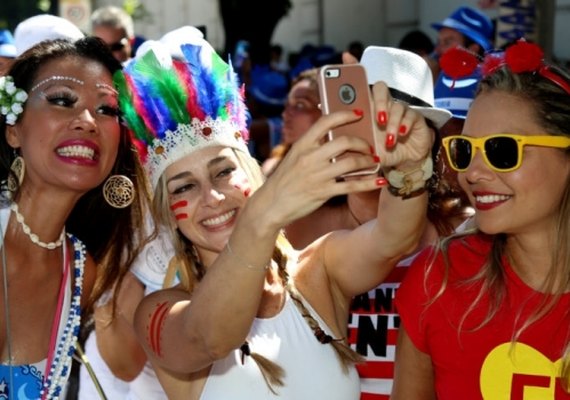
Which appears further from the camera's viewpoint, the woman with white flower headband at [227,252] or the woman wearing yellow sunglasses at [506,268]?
the woman wearing yellow sunglasses at [506,268]

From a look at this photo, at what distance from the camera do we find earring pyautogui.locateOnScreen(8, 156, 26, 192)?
3.30 meters

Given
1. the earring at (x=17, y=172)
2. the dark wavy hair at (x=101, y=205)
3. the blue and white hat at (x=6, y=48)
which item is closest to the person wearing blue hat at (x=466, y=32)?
the blue and white hat at (x=6, y=48)

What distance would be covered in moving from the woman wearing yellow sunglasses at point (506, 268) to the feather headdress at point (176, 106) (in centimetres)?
68

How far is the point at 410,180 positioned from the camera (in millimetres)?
2342

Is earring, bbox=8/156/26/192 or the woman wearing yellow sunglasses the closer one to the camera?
the woman wearing yellow sunglasses

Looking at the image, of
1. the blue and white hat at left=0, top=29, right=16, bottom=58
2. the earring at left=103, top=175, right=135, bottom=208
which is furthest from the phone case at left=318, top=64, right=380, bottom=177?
the blue and white hat at left=0, top=29, right=16, bottom=58

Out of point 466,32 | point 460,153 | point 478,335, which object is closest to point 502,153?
point 460,153

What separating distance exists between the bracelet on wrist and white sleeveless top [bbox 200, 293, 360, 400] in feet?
1.74

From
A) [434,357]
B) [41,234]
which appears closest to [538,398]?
[434,357]

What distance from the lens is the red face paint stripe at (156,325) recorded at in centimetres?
245

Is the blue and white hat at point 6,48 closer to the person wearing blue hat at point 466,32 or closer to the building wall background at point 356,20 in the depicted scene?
the person wearing blue hat at point 466,32

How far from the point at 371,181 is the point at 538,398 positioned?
846 mm

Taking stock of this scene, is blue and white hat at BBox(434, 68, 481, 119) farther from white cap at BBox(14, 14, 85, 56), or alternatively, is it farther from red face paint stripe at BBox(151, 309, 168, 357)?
red face paint stripe at BBox(151, 309, 168, 357)

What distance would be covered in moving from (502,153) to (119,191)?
150 cm
